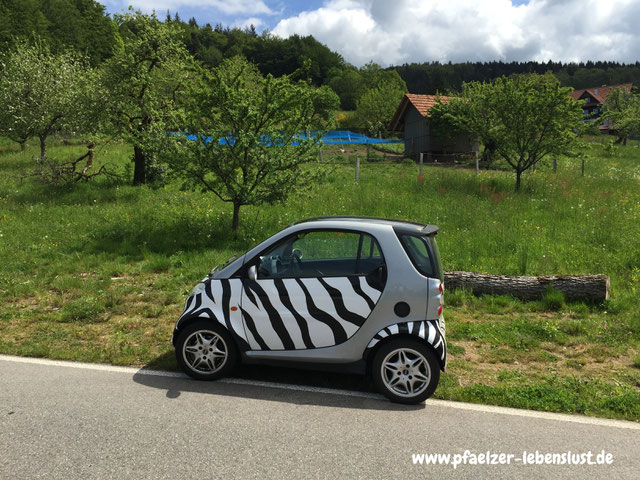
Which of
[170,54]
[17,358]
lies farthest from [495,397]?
[170,54]

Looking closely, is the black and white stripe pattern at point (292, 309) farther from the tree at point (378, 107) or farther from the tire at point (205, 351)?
the tree at point (378, 107)

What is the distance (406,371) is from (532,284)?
14.3 feet

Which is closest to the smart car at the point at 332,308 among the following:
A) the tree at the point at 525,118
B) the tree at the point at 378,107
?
the tree at the point at 525,118

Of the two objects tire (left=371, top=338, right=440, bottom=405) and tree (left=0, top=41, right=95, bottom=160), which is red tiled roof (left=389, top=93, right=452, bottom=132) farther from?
tire (left=371, top=338, right=440, bottom=405)

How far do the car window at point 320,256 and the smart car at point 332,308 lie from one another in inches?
0.4

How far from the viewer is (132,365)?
5570mm

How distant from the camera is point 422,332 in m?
4.54

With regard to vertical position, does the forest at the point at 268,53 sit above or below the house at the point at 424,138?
above

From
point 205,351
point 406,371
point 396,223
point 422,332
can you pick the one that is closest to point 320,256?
point 396,223

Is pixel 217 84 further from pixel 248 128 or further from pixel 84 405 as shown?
pixel 84 405

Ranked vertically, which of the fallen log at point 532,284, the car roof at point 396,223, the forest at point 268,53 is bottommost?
the fallen log at point 532,284

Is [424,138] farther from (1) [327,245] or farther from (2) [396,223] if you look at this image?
(1) [327,245]

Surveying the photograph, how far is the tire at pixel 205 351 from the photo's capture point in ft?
16.4

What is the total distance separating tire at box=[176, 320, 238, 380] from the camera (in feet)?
16.4
